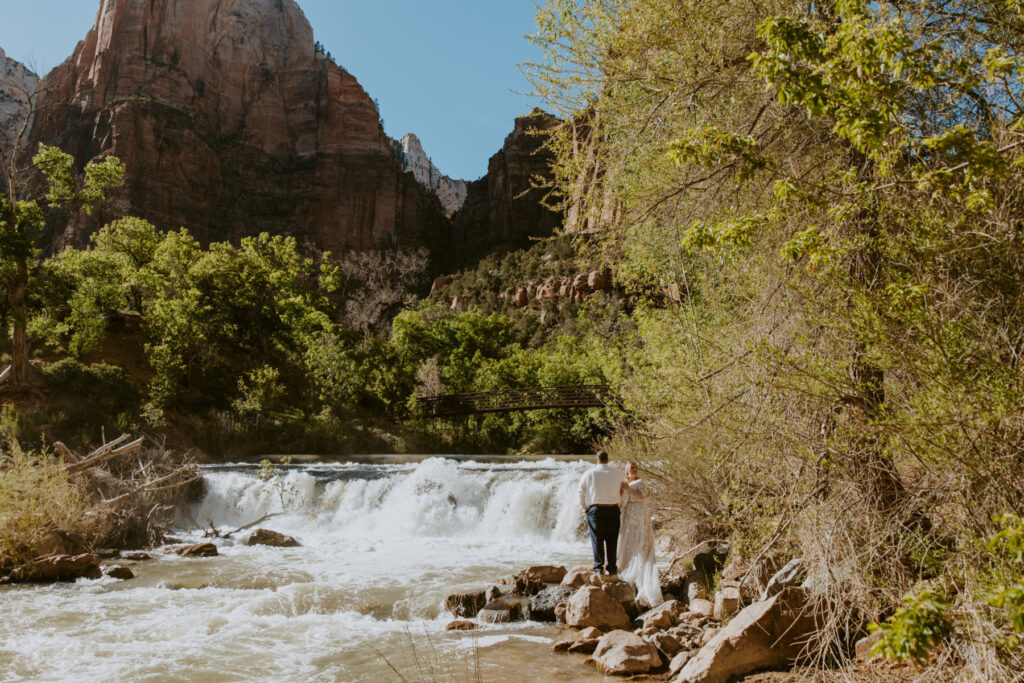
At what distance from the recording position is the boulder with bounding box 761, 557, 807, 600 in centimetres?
564

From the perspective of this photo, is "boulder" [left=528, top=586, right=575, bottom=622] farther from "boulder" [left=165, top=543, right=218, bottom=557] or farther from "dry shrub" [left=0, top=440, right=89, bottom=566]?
"dry shrub" [left=0, top=440, right=89, bottom=566]

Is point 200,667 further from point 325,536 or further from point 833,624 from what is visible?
point 325,536

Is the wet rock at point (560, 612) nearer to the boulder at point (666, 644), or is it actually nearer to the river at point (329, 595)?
→ the river at point (329, 595)

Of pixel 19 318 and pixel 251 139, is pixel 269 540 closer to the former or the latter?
pixel 19 318

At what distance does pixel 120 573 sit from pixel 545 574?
255 inches

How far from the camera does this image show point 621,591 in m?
7.40

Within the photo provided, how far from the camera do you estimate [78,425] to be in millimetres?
18891

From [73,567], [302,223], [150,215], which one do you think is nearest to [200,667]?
[73,567]

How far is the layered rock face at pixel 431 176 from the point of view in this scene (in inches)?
4739

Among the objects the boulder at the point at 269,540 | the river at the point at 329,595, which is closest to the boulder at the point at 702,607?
the river at the point at 329,595

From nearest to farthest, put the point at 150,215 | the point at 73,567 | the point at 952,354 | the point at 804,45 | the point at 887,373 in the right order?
the point at 804,45 < the point at 952,354 < the point at 887,373 < the point at 73,567 < the point at 150,215

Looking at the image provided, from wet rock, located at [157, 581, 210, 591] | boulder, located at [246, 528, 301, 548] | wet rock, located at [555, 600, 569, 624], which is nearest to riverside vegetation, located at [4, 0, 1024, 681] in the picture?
wet rock, located at [555, 600, 569, 624]

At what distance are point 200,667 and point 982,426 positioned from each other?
683 centimetres

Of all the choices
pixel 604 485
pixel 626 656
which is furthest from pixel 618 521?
pixel 626 656
